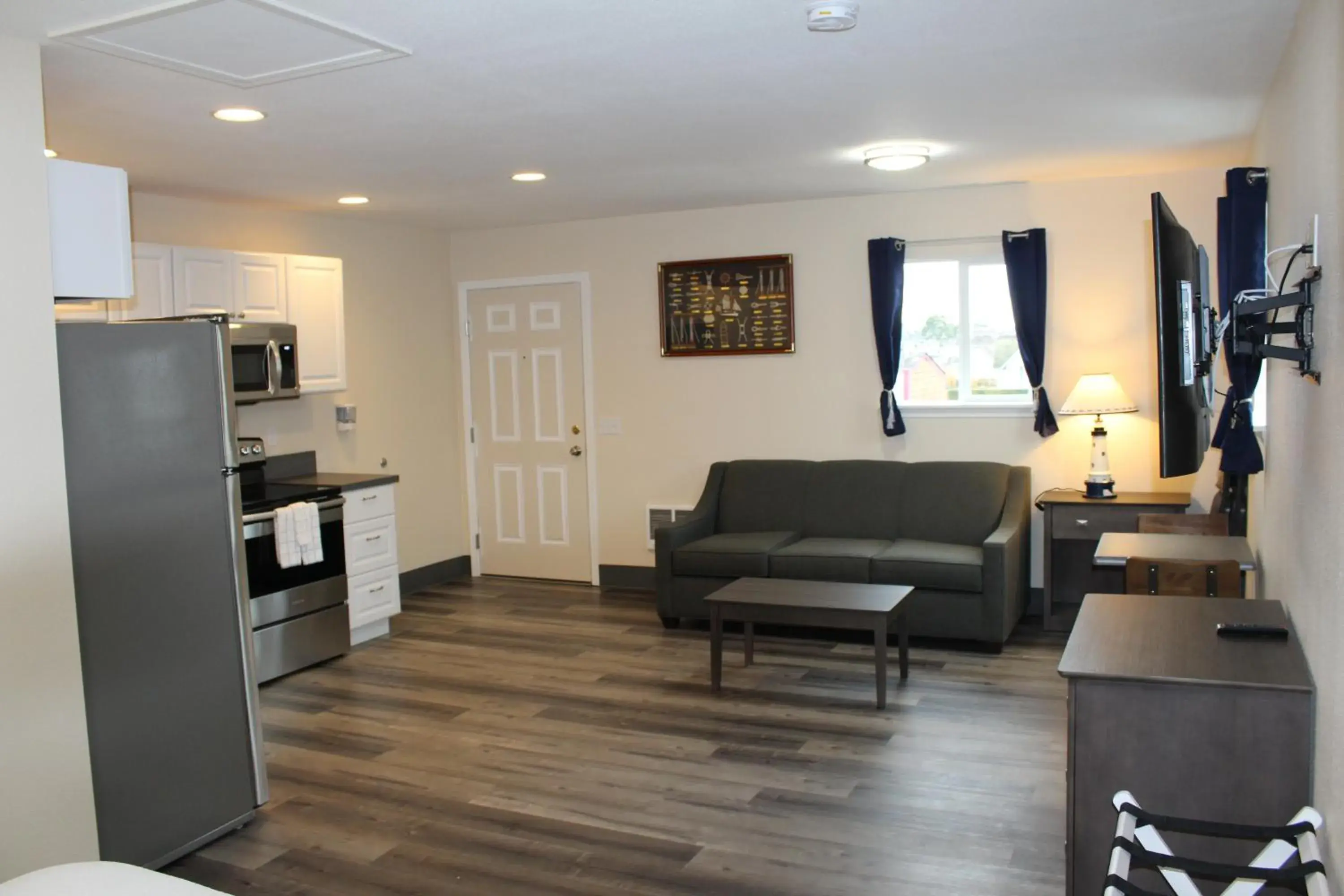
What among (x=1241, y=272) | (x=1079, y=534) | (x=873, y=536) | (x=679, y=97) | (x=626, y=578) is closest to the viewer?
(x=679, y=97)

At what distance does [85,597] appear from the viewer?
317 cm

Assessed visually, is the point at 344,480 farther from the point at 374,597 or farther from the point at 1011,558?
the point at 1011,558

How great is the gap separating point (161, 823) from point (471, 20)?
2585mm

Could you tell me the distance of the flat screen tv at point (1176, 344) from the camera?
8.71ft

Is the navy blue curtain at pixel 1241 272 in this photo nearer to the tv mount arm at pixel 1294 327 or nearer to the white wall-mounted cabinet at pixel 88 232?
the tv mount arm at pixel 1294 327

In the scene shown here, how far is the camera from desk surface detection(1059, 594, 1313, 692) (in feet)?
8.38

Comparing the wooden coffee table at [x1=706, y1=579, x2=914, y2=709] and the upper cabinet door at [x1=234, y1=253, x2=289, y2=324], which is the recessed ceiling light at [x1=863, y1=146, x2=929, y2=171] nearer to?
the wooden coffee table at [x1=706, y1=579, x2=914, y2=709]

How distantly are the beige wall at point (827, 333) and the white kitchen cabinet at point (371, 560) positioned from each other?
1.65 m

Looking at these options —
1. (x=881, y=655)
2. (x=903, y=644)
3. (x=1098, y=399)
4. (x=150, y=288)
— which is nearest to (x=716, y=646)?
(x=881, y=655)

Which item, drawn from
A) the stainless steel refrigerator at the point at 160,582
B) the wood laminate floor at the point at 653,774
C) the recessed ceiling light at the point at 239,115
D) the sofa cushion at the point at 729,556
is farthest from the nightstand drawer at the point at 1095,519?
the recessed ceiling light at the point at 239,115

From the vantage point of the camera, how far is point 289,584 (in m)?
5.36

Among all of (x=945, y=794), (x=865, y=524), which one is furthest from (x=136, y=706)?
(x=865, y=524)

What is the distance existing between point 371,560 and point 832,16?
4.13m

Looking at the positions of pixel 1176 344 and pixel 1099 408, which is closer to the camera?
pixel 1176 344
